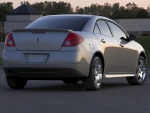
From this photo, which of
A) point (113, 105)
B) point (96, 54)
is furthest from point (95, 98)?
point (96, 54)

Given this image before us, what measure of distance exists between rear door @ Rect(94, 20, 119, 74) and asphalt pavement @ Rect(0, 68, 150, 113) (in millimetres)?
458

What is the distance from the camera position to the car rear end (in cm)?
1152

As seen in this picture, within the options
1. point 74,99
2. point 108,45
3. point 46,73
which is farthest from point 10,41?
point 74,99

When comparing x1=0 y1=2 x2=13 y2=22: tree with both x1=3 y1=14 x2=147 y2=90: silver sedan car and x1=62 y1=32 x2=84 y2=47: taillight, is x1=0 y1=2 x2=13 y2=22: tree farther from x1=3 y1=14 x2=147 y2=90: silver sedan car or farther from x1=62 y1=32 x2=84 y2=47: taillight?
x1=62 y1=32 x2=84 y2=47: taillight

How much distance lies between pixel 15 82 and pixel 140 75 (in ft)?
10.3

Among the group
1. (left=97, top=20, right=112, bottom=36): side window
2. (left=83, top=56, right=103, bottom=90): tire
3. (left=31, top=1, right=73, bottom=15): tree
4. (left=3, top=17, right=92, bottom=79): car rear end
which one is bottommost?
(left=31, top=1, right=73, bottom=15): tree

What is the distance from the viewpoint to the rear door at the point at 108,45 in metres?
12.5

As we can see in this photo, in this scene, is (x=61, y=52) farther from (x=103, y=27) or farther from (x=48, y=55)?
(x=103, y=27)

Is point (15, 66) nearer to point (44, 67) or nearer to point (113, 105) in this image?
point (44, 67)

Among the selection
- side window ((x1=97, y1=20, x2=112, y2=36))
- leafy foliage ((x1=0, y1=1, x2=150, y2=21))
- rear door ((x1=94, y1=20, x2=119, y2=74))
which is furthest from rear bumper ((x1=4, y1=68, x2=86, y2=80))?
leafy foliage ((x1=0, y1=1, x2=150, y2=21))

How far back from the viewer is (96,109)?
9039mm

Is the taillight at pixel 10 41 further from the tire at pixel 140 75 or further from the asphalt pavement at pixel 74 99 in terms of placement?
the tire at pixel 140 75

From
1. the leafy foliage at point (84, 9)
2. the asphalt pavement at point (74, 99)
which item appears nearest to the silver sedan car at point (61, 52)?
the asphalt pavement at point (74, 99)

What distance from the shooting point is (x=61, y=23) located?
40.9 ft
